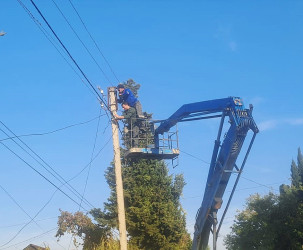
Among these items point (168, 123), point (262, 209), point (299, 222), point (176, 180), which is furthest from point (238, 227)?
point (168, 123)

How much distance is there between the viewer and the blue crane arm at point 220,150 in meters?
13.9

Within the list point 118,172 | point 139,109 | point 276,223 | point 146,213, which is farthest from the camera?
point 276,223

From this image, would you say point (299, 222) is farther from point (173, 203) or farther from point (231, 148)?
point (231, 148)

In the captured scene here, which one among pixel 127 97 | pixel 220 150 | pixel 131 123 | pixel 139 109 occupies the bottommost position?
pixel 220 150

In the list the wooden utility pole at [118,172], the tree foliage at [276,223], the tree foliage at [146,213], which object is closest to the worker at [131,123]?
the wooden utility pole at [118,172]

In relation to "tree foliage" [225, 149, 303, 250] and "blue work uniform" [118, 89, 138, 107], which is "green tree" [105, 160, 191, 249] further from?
"blue work uniform" [118, 89, 138, 107]

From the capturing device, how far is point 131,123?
50.3ft

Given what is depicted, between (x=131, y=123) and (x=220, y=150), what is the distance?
383 cm

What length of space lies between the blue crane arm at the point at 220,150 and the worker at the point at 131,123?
2.05 meters

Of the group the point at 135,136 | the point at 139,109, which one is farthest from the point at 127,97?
the point at 135,136

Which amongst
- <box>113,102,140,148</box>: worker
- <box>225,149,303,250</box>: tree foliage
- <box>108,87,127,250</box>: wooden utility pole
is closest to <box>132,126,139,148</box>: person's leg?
<box>113,102,140,148</box>: worker

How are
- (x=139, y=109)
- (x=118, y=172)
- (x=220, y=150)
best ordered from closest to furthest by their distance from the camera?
(x=118, y=172) < (x=220, y=150) < (x=139, y=109)

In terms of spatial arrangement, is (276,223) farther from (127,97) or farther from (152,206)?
(127,97)

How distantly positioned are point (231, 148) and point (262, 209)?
23.9m
